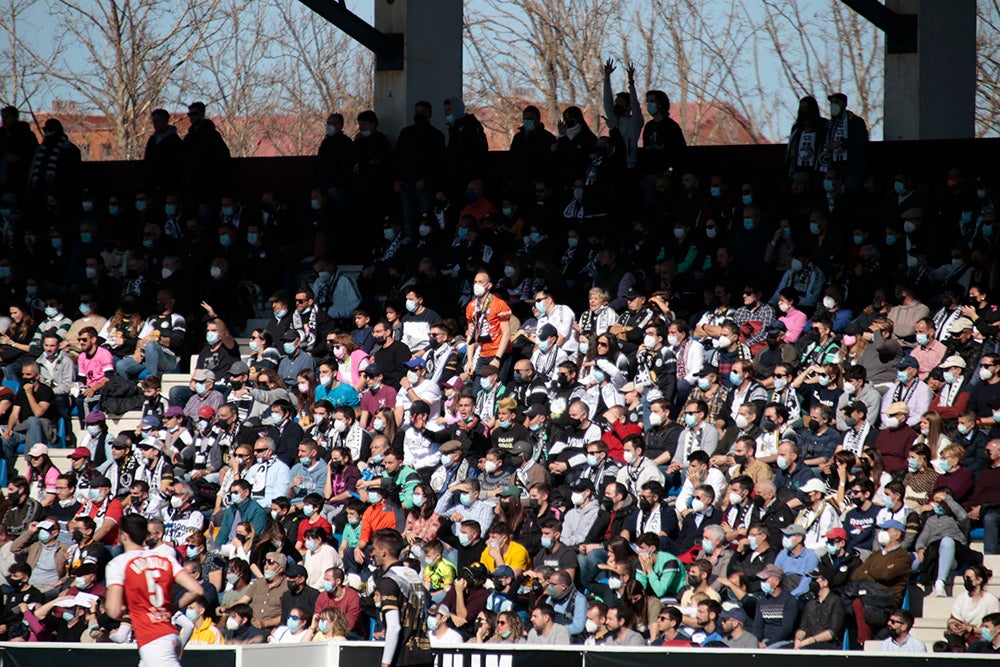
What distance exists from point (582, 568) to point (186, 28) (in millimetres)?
31541

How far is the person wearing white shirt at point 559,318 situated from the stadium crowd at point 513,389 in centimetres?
4

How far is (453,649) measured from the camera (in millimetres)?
10922

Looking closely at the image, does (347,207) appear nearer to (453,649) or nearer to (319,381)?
(319,381)

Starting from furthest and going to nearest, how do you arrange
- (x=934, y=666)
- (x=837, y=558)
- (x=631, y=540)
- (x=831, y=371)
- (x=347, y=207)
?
(x=347, y=207) → (x=831, y=371) → (x=631, y=540) → (x=837, y=558) → (x=934, y=666)

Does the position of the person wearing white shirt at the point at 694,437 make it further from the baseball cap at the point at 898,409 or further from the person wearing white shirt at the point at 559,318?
the person wearing white shirt at the point at 559,318

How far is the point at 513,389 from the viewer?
671 inches

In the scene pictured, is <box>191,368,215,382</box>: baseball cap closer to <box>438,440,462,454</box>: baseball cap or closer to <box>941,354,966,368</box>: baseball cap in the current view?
<box>438,440,462,454</box>: baseball cap

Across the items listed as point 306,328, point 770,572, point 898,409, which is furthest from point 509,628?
point 306,328

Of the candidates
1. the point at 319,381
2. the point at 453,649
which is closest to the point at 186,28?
the point at 319,381

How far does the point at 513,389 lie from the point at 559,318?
3.58ft

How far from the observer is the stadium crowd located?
13.6m

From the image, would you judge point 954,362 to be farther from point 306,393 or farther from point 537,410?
point 306,393

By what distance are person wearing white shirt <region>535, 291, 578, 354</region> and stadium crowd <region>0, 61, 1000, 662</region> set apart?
4 centimetres

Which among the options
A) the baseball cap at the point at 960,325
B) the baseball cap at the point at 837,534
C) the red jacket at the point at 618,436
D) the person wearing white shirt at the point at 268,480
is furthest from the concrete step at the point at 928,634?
the person wearing white shirt at the point at 268,480
